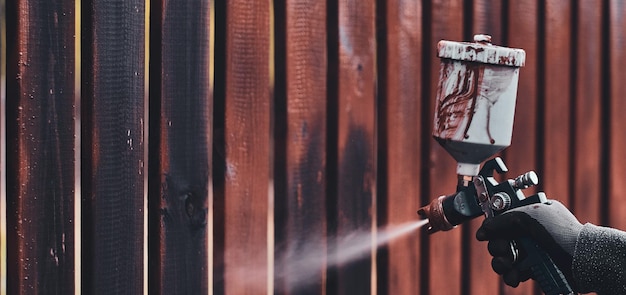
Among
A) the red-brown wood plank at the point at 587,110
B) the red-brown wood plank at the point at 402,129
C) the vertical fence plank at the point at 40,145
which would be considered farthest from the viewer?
the red-brown wood plank at the point at 587,110

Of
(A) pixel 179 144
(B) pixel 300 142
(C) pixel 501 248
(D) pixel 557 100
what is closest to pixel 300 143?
(B) pixel 300 142

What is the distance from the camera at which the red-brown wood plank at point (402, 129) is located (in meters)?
3.09

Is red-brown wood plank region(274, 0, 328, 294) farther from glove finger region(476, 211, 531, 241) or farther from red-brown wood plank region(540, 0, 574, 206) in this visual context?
red-brown wood plank region(540, 0, 574, 206)

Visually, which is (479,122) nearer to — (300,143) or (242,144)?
(300,143)

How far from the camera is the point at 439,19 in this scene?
321cm

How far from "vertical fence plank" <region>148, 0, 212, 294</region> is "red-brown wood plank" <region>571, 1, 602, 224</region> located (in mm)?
1663

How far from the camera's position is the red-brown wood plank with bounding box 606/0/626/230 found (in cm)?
370

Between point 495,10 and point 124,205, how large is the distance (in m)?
1.62

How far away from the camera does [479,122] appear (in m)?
2.57

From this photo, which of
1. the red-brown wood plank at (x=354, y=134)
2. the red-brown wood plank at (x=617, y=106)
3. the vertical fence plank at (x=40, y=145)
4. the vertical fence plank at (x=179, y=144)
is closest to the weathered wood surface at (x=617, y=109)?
the red-brown wood plank at (x=617, y=106)

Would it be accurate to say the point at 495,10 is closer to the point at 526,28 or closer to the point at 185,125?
the point at 526,28

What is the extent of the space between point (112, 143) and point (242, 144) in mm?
426

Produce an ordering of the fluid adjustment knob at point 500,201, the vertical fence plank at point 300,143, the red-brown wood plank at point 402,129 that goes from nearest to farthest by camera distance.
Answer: the fluid adjustment knob at point 500,201, the vertical fence plank at point 300,143, the red-brown wood plank at point 402,129

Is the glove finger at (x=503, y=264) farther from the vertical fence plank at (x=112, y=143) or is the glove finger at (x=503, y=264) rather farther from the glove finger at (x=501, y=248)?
the vertical fence plank at (x=112, y=143)
